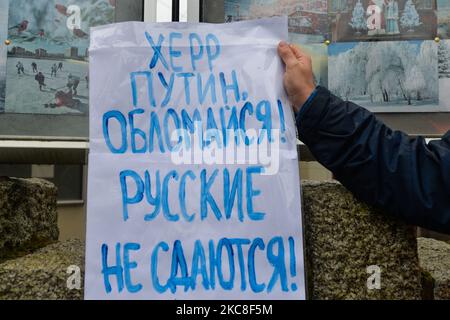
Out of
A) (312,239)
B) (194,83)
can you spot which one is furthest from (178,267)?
(194,83)

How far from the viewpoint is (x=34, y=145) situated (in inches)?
83.5

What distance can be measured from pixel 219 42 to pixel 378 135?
2.02 feet

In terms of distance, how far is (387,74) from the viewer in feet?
7.37

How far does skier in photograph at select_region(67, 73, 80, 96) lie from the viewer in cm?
222

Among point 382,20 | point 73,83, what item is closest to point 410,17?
point 382,20

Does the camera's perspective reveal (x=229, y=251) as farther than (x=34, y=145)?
No

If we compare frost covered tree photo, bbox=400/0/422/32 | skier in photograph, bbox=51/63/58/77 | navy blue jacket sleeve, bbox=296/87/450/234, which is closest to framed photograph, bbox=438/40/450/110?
frost covered tree photo, bbox=400/0/422/32

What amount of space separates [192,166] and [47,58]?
84 cm

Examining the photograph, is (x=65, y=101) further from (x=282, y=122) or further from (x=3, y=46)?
(x=282, y=122)

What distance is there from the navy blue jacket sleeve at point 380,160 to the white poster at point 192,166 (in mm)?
104

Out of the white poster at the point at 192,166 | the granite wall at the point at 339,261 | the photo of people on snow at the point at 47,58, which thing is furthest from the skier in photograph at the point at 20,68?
the granite wall at the point at 339,261

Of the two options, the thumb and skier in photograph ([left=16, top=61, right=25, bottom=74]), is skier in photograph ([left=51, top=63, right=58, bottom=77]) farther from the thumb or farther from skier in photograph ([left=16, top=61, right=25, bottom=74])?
the thumb

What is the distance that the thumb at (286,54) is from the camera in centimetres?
183
